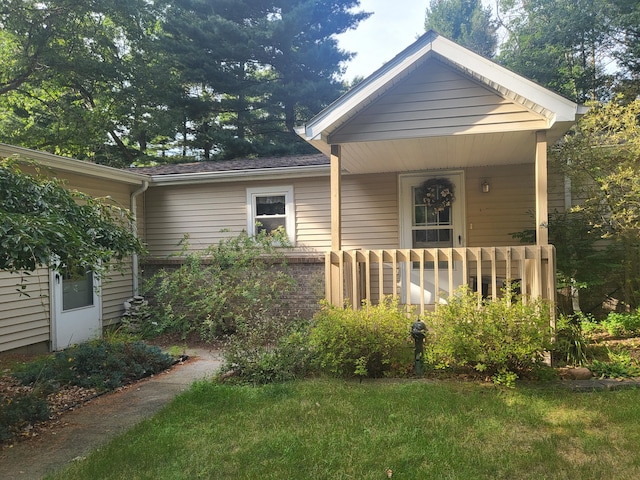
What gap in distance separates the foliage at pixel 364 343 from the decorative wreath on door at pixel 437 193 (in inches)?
152

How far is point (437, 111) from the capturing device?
18.3ft

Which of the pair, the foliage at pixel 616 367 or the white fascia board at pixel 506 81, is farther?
the white fascia board at pixel 506 81

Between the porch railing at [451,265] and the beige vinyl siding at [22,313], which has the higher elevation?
the porch railing at [451,265]

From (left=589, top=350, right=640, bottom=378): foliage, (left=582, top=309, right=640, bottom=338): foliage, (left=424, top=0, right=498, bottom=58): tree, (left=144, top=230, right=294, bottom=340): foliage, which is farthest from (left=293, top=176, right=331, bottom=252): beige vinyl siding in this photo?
(left=424, top=0, right=498, bottom=58): tree

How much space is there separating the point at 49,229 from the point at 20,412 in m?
1.88

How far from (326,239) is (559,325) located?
186 inches

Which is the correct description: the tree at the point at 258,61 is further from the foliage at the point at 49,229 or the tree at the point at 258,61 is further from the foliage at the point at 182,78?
the foliage at the point at 49,229

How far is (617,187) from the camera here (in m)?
6.18

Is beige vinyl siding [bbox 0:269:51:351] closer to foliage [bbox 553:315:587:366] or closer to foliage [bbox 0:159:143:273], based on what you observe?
foliage [bbox 0:159:143:273]

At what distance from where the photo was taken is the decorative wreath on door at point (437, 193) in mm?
8070

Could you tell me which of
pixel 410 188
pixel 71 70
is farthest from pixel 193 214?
pixel 71 70

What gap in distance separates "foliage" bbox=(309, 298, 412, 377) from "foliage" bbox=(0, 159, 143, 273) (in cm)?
235

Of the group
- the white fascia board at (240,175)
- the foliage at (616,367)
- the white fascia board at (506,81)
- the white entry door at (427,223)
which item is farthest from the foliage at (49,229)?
the white entry door at (427,223)

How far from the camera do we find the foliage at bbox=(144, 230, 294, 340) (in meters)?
7.46
